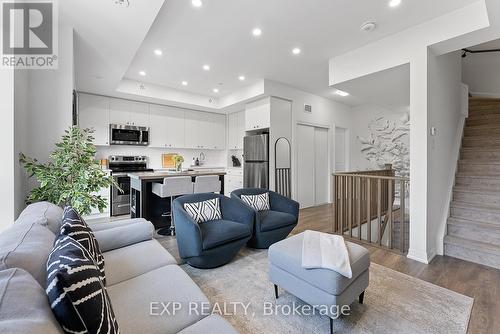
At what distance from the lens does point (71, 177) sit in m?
2.16

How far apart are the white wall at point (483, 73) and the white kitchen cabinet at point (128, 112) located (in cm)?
671

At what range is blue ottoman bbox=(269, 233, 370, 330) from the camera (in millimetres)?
1514

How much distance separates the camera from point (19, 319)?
0.58m

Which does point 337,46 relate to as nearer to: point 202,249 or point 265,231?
point 265,231

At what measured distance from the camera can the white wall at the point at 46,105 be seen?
230cm

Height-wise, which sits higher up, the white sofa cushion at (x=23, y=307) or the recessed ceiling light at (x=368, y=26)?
the recessed ceiling light at (x=368, y=26)

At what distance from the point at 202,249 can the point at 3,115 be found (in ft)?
6.52

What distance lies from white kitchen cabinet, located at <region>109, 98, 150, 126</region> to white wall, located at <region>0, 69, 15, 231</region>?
10.4ft

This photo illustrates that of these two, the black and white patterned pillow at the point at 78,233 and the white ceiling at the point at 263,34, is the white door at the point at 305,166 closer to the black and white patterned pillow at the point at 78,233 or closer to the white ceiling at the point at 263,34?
the white ceiling at the point at 263,34

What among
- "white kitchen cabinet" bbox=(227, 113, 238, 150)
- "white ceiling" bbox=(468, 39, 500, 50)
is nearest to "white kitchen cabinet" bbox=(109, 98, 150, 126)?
"white kitchen cabinet" bbox=(227, 113, 238, 150)

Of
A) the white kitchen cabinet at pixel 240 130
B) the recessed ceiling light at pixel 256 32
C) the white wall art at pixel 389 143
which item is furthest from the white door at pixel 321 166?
the recessed ceiling light at pixel 256 32

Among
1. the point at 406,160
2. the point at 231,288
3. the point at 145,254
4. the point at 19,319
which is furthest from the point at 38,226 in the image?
the point at 406,160

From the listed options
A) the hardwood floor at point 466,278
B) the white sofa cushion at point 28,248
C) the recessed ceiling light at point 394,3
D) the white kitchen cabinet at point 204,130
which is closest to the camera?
the white sofa cushion at point 28,248

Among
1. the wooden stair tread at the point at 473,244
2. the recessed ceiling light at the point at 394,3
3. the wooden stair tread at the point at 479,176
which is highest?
the recessed ceiling light at the point at 394,3
